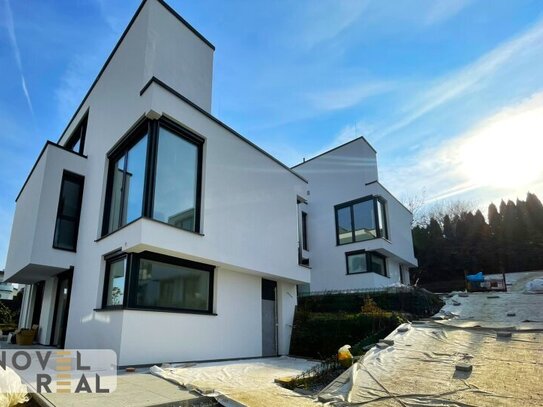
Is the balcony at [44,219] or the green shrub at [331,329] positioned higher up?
the balcony at [44,219]

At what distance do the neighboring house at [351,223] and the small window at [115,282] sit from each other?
1204 cm

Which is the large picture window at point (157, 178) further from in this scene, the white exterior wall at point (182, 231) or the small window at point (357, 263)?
the small window at point (357, 263)

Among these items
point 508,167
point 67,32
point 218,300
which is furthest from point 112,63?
point 508,167

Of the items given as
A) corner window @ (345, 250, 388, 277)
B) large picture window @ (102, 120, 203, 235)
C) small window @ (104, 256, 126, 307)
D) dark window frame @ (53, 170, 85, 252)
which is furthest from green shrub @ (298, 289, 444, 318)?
dark window frame @ (53, 170, 85, 252)

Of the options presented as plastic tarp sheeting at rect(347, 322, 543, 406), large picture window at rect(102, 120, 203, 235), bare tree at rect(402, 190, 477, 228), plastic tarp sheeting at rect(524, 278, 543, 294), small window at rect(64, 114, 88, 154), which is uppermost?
bare tree at rect(402, 190, 477, 228)

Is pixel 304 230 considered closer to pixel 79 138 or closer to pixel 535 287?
pixel 535 287

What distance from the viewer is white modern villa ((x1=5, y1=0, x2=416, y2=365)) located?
23.6ft

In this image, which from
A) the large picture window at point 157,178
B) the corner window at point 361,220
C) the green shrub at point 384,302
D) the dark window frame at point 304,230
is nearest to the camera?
the large picture window at point 157,178

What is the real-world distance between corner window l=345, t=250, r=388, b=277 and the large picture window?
36.0ft

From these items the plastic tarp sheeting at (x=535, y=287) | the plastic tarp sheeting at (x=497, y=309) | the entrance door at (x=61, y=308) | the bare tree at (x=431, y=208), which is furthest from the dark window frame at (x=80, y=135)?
the bare tree at (x=431, y=208)

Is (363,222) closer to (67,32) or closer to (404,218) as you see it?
(404,218)

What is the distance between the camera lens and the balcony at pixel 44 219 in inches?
369

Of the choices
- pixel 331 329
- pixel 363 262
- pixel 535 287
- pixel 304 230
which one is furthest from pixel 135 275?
pixel 304 230

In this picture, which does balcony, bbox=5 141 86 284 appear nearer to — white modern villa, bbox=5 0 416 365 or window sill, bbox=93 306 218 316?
white modern villa, bbox=5 0 416 365
